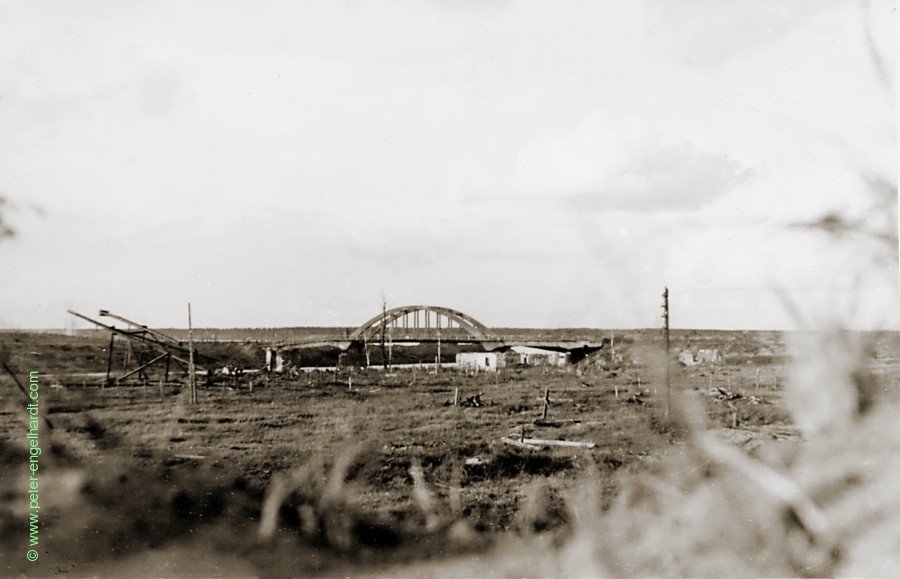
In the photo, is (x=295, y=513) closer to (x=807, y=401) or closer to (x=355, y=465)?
(x=355, y=465)

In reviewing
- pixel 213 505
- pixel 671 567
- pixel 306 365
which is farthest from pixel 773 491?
pixel 306 365

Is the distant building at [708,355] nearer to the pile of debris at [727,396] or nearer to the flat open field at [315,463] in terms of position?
the flat open field at [315,463]

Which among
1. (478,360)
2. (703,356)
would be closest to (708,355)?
(703,356)

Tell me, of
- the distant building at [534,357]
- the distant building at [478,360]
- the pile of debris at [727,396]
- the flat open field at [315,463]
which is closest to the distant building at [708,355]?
the distant building at [534,357]

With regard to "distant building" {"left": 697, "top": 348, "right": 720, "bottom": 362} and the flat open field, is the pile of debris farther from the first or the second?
"distant building" {"left": 697, "top": 348, "right": 720, "bottom": 362}

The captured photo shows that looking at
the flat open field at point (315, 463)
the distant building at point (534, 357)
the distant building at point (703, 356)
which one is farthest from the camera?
the distant building at point (534, 357)

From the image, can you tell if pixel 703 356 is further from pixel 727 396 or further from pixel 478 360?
pixel 727 396

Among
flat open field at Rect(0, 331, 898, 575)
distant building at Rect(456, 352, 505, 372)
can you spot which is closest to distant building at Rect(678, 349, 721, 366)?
flat open field at Rect(0, 331, 898, 575)
